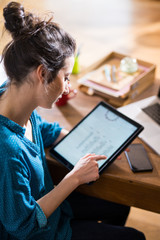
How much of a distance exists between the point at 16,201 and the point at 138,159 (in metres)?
0.52

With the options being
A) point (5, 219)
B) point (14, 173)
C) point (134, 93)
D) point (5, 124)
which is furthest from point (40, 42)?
point (134, 93)

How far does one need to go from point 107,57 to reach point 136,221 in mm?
1001

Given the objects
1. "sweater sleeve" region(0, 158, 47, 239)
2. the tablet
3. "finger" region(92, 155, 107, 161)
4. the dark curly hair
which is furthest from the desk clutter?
"sweater sleeve" region(0, 158, 47, 239)

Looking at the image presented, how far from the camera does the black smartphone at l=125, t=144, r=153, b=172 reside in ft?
3.57

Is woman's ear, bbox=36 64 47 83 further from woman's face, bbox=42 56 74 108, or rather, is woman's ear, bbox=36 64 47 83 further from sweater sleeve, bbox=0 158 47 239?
sweater sleeve, bbox=0 158 47 239

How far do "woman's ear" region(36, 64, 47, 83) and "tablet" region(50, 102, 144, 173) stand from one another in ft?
1.16

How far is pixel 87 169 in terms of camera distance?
3.30 feet

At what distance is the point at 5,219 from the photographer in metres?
0.86

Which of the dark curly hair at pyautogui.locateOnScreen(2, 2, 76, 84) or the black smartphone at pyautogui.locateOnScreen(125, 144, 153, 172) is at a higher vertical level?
the dark curly hair at pyautogui.locateOnScreen(2, 2, 76, 84)

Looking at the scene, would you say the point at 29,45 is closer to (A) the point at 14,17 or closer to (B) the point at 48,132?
(A) the point at 14,17

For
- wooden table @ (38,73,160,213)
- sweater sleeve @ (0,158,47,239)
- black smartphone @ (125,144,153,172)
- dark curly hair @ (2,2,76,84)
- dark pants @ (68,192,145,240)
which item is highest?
dark curly hair @ (2,2,76,84)

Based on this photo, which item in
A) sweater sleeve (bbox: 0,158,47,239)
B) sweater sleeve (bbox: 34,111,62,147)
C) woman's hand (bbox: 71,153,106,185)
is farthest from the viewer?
sweater sleeve (bbox: 34,111,62,147)

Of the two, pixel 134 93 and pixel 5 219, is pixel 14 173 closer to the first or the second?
pixel 5 219

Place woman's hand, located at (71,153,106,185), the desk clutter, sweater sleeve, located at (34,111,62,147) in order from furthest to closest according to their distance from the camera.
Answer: the desk clutter → sweater sleeve, located at (34,111,62,147) → woman's hand, located at (71,153,106,185)
